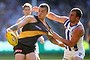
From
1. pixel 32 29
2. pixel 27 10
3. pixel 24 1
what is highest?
pixel 24 1

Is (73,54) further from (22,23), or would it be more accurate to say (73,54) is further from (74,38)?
(22,23)

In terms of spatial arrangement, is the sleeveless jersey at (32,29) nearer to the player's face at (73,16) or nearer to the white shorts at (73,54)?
→ the player's face at (73,16)

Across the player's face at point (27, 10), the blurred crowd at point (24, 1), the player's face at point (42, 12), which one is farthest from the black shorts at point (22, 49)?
the blurred crowd at point (24, 1)

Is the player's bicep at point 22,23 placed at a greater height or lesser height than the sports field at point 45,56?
lesser

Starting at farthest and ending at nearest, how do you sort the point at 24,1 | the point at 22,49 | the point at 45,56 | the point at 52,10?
the point at 52,10 → the point at 24,1 → the point at 45,56 → the point at 22,49

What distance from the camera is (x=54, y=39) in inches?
331

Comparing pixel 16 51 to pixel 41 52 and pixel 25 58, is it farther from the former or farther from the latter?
pixel 41 52

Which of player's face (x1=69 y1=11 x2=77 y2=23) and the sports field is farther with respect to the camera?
the sports field

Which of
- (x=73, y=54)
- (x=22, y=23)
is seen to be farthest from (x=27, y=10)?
(x=22, y=23)

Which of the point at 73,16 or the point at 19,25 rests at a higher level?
the point at 73,16

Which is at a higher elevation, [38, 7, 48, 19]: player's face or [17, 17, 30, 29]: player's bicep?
[38, 7, 48, 19]: player's face

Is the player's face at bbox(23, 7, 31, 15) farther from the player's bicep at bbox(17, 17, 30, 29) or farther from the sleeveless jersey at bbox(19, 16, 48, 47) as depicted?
the player's bicep at bbox(17, 17, 30, 29)

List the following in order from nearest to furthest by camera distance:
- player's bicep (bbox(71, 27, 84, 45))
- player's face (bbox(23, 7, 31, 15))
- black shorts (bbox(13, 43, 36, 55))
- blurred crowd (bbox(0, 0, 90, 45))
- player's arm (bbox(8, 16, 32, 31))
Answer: player's arm (bbox(8, 16, 32, 31))
black shorts (bbox(13, 43, 36, 55))
player's bicep (bbox(71, 27, 84, 45))
player's face (bbox(23, 7, 31, 15))
blurred crowd (bbox(0, 0, 90, 45))

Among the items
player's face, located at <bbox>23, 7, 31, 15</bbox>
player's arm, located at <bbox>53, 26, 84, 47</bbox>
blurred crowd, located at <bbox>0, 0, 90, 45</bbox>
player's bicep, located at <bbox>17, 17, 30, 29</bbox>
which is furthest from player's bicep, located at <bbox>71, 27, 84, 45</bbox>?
blurred crowd, located at <bbox>0, 0, 90, 45</bbox>
